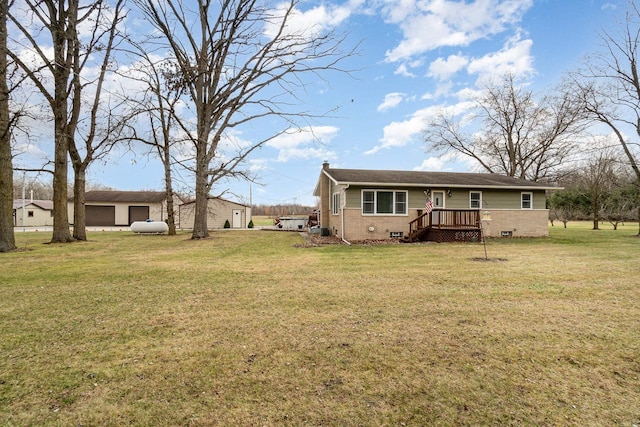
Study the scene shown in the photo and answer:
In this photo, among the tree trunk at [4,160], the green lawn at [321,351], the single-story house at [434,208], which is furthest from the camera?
the single-story house at [434,208]

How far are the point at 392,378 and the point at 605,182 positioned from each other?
3813 cm

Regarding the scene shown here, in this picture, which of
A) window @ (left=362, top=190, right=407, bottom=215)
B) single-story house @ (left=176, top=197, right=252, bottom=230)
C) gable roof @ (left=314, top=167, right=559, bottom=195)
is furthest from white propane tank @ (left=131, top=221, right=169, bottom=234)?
window @ (left=362, top=190, right=407, bottom=215)

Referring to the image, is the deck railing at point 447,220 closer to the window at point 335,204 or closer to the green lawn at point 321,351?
the window at point 335,204

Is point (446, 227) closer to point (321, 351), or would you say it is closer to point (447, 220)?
point (447, 220)

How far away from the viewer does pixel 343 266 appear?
9.19 m

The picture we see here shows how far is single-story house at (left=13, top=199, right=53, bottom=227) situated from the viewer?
37.2 metres

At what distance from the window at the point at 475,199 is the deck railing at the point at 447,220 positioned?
1410 millimetres

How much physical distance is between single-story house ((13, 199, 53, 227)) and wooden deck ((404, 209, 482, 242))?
42.9 meters

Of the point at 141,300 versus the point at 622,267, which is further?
the point at 622,267

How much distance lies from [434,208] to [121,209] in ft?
106

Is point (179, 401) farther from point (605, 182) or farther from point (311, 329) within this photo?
point (605, 182)

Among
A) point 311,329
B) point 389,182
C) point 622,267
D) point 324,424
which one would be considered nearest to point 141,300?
point 311,329

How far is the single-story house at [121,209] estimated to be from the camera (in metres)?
34.9

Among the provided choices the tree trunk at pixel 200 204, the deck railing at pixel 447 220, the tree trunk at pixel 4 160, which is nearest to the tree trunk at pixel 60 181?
the tree trunk at pixel 4 160
